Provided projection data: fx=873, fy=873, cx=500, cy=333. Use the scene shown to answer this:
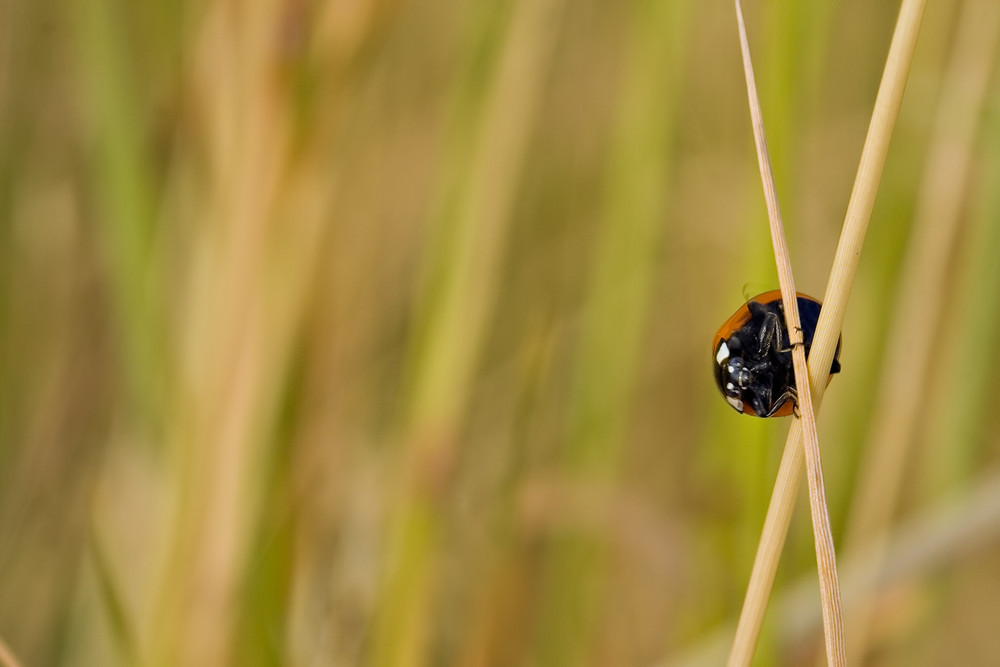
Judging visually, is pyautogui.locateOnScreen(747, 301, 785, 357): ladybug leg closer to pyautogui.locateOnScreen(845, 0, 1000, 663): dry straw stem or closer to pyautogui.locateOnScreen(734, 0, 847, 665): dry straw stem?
pyautogui.locateOnScreen(734, 0, 847, 665): dry straw stem

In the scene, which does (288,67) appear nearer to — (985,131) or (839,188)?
(985,131)

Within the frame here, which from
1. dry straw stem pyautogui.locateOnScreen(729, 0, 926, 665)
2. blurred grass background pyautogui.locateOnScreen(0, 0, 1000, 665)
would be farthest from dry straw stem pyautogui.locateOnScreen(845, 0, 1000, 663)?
dry straw stem pyautogui.locateOnScreen(729, 0, 926, 665)

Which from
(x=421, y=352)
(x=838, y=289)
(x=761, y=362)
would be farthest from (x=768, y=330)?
(x=421, y=352)

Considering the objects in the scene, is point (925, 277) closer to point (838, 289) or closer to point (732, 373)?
point (732, 373)

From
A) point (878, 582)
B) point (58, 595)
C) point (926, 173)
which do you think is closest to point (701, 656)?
point (878, 582)

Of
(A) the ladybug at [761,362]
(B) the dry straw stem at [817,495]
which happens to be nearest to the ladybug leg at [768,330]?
(A) the ladybug at [761,362]

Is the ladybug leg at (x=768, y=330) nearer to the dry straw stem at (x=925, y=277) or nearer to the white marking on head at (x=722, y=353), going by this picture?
the white marking on head at (x=722, y=353)
